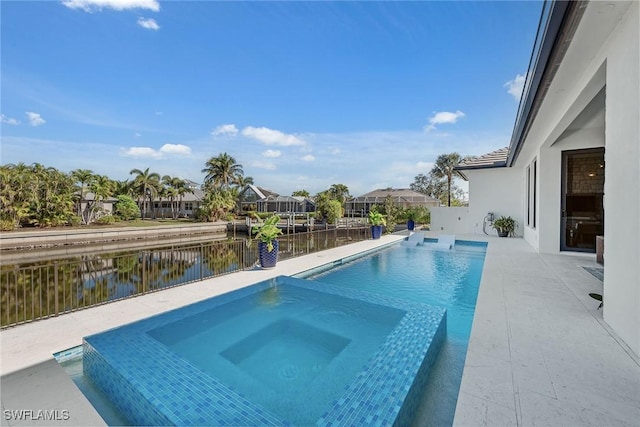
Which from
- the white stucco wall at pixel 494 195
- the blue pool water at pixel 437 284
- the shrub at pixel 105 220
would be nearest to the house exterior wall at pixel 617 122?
the blue pool water at pixel 437 284

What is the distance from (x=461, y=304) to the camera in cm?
476

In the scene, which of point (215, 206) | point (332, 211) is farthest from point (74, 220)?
point (332, 211)

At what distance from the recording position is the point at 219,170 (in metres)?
39.6

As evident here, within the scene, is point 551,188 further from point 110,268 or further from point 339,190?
point 339,190

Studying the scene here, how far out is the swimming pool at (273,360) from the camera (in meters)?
1.97

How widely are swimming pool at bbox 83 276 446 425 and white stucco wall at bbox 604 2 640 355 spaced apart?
66.3 inches

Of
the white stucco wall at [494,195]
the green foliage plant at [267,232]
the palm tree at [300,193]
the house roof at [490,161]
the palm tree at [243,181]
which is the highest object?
the palm tree at [243,181]

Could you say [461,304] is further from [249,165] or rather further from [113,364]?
[249,165]

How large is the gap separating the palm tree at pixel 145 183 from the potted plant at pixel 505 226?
3759 cm

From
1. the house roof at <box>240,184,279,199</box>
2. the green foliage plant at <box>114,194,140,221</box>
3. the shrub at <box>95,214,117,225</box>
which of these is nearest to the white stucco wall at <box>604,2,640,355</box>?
the shrub at <box>95,214,117,225</box>

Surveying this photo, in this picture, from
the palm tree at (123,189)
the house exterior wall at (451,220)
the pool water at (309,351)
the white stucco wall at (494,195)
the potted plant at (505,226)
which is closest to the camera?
the pool water at (309,351)

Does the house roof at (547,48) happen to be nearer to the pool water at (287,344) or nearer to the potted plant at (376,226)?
the pool water at (287,344)

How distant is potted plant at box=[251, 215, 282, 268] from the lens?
21.2 ft

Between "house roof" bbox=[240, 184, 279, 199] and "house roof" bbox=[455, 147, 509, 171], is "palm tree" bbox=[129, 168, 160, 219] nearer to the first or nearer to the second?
"house roof" bbox=[240, 184, 279, 199]
